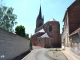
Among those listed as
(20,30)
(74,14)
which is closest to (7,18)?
(20,30)

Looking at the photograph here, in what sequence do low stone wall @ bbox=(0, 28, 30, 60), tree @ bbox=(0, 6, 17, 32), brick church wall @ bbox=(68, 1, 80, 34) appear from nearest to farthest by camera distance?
low stone wall @ bbox=(0, 28, 30, 60), brick church wall @ bbox=(68, 1, 80, 34), tree @ bbox=(0, 6, 17, 32)

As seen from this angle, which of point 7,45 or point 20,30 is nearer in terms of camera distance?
point 7,45

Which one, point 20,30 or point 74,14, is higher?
point 74,14

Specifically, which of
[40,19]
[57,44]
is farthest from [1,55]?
[40,19]

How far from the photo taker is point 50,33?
4462cm

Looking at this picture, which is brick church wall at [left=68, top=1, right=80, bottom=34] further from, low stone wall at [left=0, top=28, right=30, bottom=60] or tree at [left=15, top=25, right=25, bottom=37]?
tree at [left=15, top=25, right=25, bottom=37]

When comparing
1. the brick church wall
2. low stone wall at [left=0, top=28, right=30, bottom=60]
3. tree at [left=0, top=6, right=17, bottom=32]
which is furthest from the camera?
tree at [left=0, top=6, right=17, bottom=32]

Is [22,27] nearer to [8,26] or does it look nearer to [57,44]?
[8,26]

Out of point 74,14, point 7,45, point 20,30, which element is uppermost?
point 74,14

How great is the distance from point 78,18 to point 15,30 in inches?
916

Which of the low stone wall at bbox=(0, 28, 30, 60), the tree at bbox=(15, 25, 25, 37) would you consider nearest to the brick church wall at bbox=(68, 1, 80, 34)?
the low stone wall at bbox=(0, 28, 30, 60)

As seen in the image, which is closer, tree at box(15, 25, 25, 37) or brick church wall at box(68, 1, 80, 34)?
brick church wall at box(68, 1, 80, 34)

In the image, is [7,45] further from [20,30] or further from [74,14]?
[20,30]

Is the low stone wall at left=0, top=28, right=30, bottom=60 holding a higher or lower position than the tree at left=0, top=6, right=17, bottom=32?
lower
